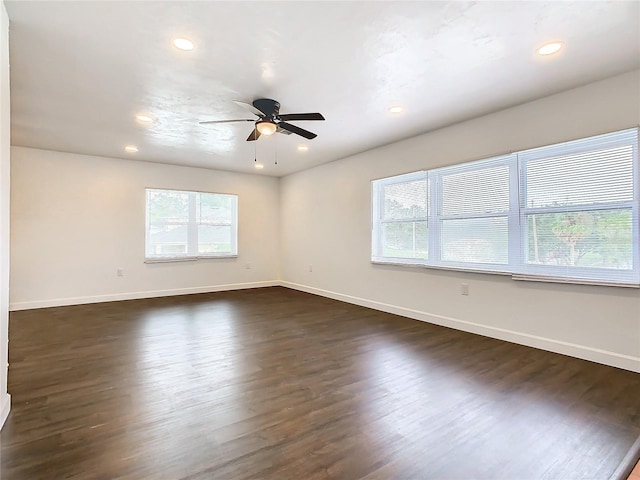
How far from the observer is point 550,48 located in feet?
8.08

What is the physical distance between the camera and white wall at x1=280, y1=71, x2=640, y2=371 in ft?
9.60

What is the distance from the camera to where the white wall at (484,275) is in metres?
2.93

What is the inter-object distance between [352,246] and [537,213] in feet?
9.57

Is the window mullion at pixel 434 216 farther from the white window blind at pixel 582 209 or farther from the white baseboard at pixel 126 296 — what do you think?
the white baseboard at pixel 126 296

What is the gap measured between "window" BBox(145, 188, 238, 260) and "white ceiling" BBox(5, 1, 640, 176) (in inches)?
92.9

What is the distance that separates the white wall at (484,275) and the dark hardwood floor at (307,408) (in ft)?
0.94

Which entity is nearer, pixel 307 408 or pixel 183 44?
pixel 307 408

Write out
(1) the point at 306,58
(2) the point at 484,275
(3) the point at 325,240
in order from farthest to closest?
(3) the point at 325,240 → (2) the point at 484,275 → (1) the point at 306,58

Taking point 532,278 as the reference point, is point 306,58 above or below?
above

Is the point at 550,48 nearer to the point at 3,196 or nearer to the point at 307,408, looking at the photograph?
the point at 307,408

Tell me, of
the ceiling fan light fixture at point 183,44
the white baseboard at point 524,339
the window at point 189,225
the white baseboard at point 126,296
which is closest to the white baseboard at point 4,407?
the ceiling fan light fixture at point 183,44

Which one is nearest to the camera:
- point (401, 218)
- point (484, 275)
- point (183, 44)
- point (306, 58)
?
point (183, 44)

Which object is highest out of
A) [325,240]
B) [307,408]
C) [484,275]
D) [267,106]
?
[267,106]

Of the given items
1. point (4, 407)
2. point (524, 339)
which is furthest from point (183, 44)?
point (524, 339)
